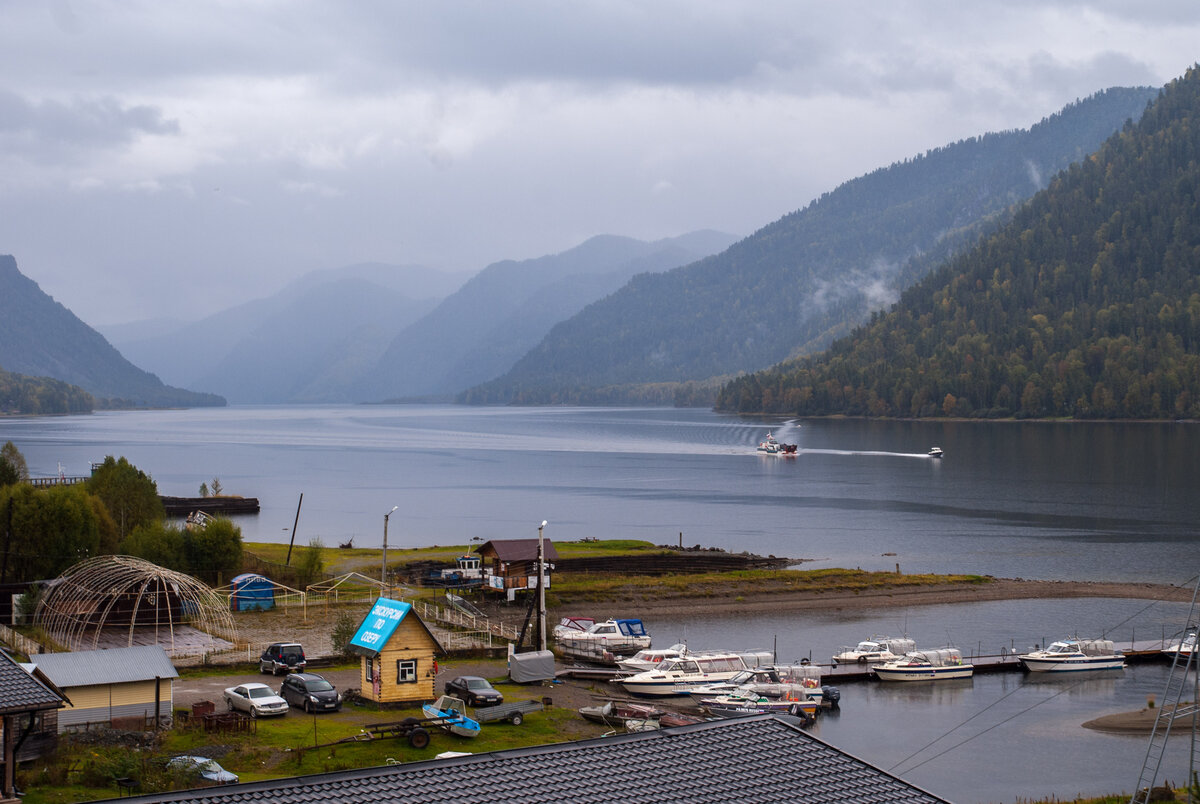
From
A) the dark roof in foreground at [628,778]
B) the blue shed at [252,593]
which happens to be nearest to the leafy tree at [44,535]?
the blue shed at [252,593]

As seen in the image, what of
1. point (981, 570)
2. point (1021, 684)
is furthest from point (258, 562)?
point (981, 570)

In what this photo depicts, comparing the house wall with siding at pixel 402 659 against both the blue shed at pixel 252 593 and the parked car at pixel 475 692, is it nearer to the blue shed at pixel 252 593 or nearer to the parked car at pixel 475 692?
the parked car at pixel 475 692

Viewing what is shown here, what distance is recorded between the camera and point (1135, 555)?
273 feet

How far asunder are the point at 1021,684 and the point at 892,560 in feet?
119

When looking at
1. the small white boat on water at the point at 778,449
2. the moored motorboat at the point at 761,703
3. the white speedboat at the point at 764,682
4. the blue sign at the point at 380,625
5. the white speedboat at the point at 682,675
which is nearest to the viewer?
the blue sign at the point at 380,625

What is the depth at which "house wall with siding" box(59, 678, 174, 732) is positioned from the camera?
107ft

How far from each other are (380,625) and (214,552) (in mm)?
27997

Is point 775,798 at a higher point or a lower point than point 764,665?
higher

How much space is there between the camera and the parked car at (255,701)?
115ft

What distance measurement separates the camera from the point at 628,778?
1450 centimetres

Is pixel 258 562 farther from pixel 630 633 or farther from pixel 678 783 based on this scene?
pixel 678 783

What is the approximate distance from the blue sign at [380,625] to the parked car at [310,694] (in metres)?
1.67

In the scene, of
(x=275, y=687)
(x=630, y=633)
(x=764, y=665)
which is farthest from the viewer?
(x=630, y=633)

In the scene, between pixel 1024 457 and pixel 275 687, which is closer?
pixel 275 687
